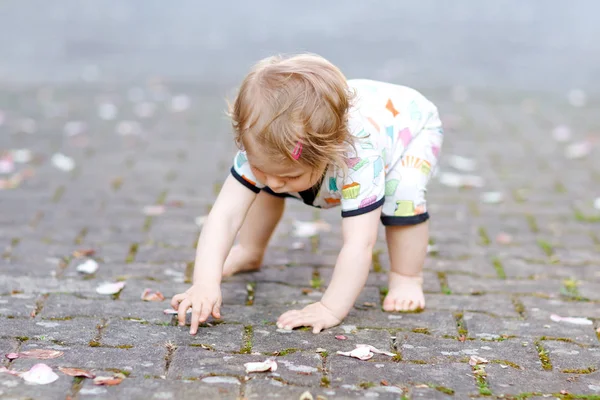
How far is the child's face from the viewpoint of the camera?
9.11ft

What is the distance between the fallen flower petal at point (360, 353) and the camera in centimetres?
274

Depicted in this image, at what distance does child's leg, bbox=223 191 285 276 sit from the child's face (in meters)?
0.56

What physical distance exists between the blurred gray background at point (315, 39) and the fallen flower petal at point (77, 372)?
6.16 m

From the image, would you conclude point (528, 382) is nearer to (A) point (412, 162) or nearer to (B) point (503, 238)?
(A) point (412, 162)

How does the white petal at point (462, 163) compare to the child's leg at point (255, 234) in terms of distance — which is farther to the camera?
the white petal at point (462, 163)

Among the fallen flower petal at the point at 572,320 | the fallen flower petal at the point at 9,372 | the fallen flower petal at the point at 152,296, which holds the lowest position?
the fallen flower petal at the point at 572,320

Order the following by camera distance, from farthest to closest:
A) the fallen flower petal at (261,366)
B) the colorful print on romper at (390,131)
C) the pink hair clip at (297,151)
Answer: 1. the colorful print on romper at (390,131)
2. the pink hair clip at (297,151)
3. the fallen flower petal at (261,366)

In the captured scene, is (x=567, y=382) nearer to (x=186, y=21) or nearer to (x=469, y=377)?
(x=469, y=377)

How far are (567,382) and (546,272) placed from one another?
119 centimetres

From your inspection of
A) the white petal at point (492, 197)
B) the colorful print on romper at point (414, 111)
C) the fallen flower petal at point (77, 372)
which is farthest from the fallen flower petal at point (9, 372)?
the white petal at point (492, 197)

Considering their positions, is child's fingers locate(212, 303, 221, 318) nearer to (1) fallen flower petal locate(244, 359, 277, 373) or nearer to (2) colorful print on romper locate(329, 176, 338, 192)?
(1) fallen flower petal locate(244, 359, 277, 373)

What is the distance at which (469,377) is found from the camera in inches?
104

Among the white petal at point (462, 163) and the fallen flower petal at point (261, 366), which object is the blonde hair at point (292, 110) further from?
the white petal at point (462, 163)

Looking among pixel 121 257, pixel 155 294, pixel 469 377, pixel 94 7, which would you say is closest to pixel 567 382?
pixel 469 377
